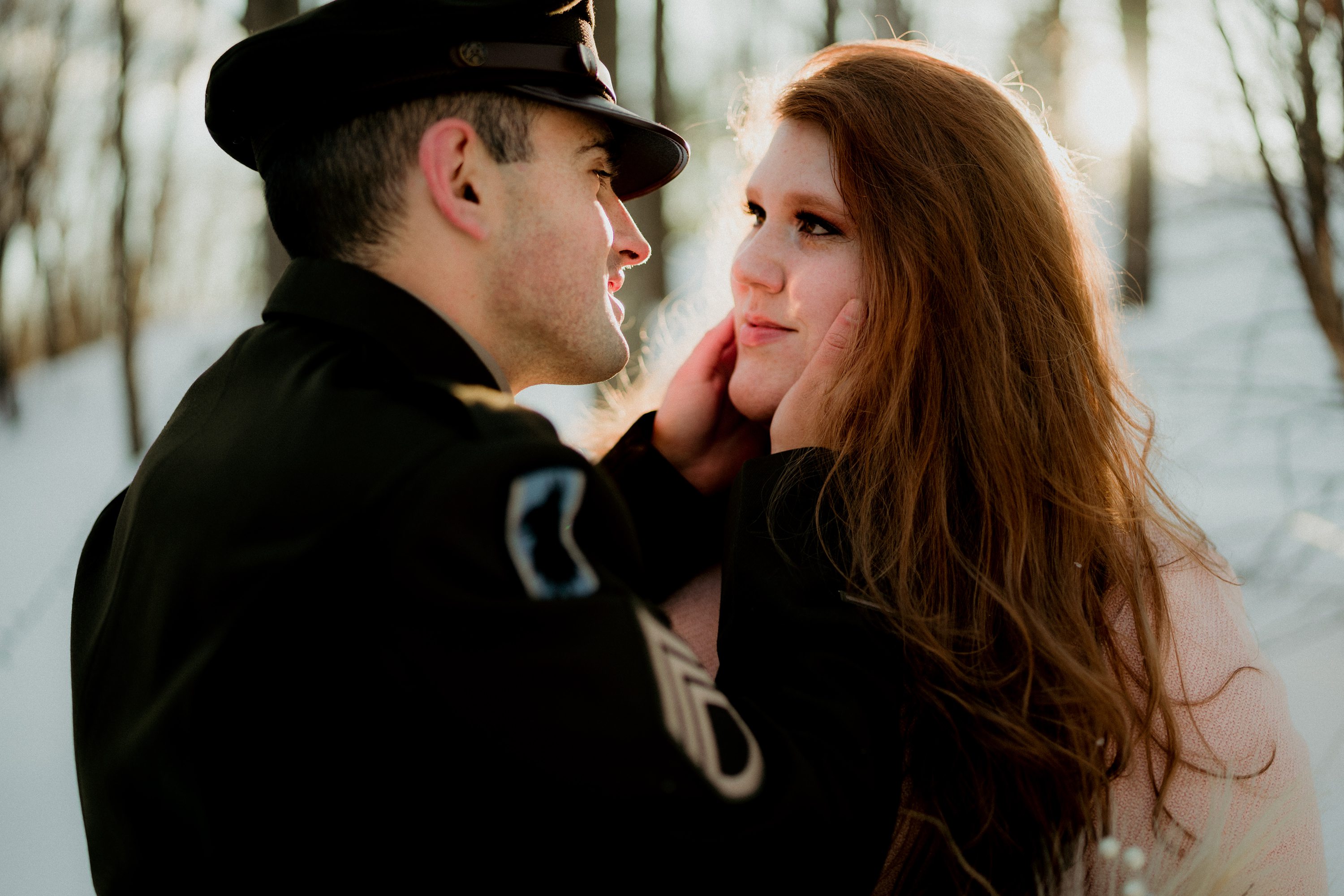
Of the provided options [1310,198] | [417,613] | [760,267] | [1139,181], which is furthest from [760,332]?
[1139,181]

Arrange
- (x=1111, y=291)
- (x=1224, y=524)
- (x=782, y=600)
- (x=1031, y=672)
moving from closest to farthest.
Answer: (x=782, y=600) → (x=1031, y=672) → (x=1111, y=291) → (x=1224, y=524)

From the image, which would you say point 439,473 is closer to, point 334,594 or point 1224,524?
point 334,594

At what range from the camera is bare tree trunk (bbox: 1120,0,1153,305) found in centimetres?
886

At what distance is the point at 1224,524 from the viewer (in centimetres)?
599

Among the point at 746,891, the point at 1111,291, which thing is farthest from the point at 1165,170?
the point at 746,891

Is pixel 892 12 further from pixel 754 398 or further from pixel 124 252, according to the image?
pixel 754 398

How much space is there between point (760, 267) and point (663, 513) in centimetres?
64

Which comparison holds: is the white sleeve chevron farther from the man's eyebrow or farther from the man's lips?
the man's lips

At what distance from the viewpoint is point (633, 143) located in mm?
1788

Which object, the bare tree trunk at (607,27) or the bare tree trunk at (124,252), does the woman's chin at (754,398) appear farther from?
the bare tree trunk at (124,252)

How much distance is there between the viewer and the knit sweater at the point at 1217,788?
1.55 m

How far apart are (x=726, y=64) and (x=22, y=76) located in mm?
8444

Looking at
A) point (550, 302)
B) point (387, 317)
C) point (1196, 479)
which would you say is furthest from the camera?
point (1196, 479)

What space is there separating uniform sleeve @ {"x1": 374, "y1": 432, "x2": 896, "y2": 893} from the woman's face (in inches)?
43.3
